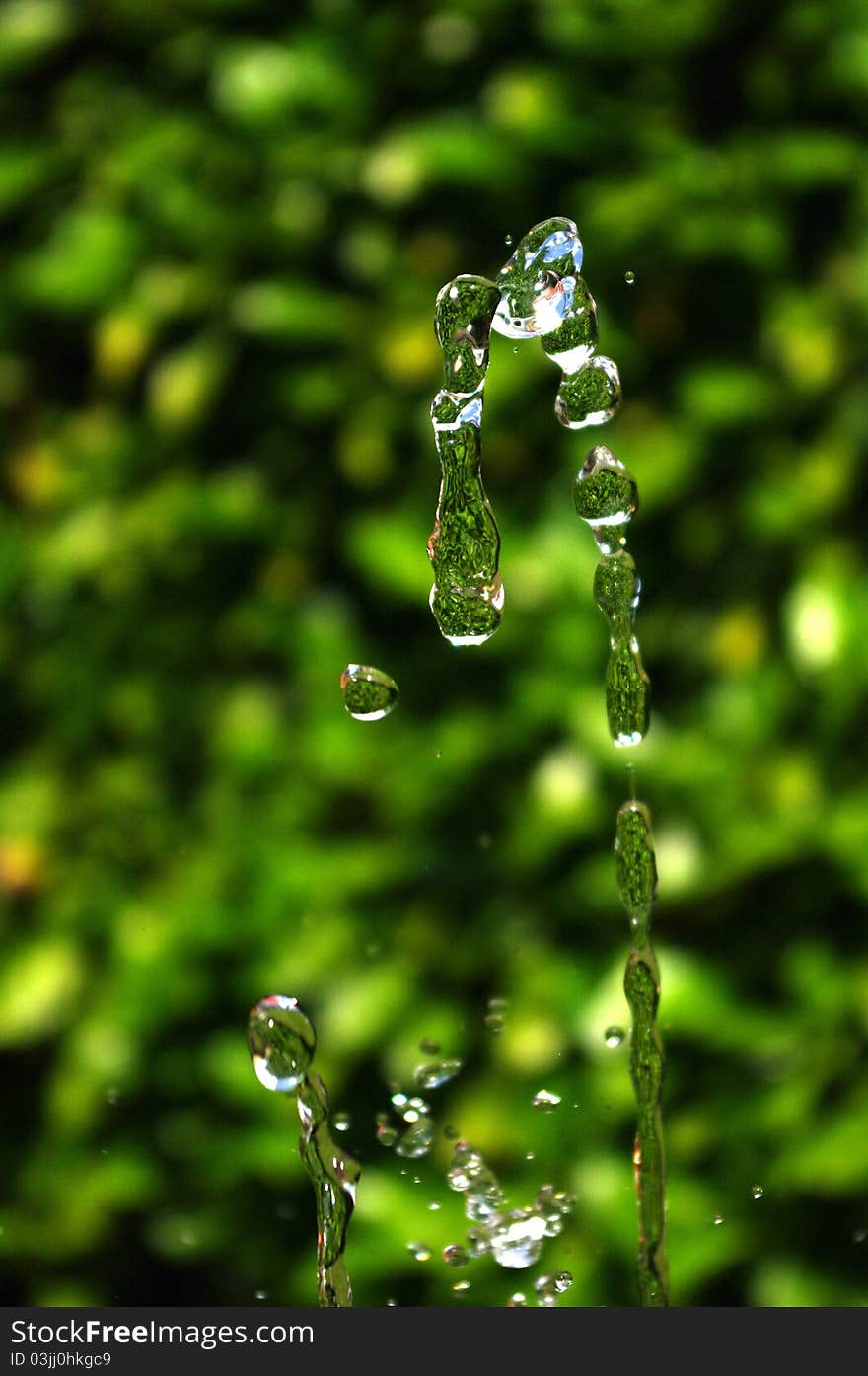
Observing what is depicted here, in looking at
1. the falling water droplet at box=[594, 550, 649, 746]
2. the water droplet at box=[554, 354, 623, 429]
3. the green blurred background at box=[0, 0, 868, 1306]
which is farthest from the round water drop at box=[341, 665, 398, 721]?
the water droplet at box=[554, 354, 623, 429]

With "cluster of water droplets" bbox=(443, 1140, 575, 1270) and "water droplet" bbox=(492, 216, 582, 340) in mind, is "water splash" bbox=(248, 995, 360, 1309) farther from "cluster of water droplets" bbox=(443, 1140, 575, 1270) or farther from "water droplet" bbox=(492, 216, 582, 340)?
"water droplet" bbox=(492, 216, 582, 340)

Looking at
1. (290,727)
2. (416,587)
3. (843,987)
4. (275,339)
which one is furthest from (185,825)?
(843,987)

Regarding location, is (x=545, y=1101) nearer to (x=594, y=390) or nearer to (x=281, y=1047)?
(x=281, y=1047)

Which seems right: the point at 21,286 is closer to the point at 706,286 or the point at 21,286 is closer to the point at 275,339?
the point at 275,339

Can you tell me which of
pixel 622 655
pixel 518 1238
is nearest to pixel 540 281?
pixel 622 655

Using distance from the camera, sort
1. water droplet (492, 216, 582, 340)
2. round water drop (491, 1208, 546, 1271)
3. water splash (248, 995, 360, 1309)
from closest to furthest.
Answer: water droplet (492, 216, 582, 340)
water splash (248, 995, 360, 1309)
round water drop (491, 1208, 546, 1271)

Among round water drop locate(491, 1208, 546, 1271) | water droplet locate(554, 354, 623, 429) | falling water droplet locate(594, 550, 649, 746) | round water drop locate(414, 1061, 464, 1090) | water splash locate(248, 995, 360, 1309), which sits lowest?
round water drop locate(491, 1208, 546, 1271)

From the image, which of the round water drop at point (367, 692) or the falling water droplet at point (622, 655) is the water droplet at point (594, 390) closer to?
the falling water droplet at point (622, 655)
